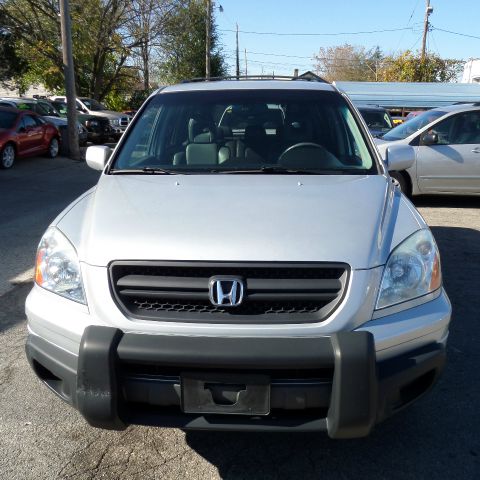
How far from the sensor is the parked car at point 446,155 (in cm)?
902

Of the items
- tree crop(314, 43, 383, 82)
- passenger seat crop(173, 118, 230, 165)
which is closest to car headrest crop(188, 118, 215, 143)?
passenger seat crop(173, 118, 230, 165)

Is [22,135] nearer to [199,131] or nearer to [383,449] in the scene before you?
[199,131]

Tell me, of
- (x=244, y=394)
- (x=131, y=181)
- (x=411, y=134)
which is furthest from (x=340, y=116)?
(x=411, y=134)

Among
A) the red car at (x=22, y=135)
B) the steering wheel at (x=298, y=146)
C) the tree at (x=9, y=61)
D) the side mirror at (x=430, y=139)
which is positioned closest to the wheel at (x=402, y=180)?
the side mirror at (x=430, y=139)

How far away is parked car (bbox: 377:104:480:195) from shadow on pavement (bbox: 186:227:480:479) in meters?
6.12

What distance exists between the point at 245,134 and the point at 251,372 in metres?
2.05

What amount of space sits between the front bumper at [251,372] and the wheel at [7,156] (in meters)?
12.3

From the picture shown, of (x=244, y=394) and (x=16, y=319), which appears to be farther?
(x=16, y=319)

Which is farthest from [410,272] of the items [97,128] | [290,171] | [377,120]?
[97,128]

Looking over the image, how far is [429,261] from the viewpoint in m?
2.66

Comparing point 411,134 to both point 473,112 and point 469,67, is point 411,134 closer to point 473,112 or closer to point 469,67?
point 473,112

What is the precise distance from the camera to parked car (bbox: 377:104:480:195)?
29.6ft

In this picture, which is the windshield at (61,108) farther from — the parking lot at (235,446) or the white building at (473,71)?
the white building at (473,71)

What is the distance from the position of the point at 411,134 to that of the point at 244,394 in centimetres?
804
